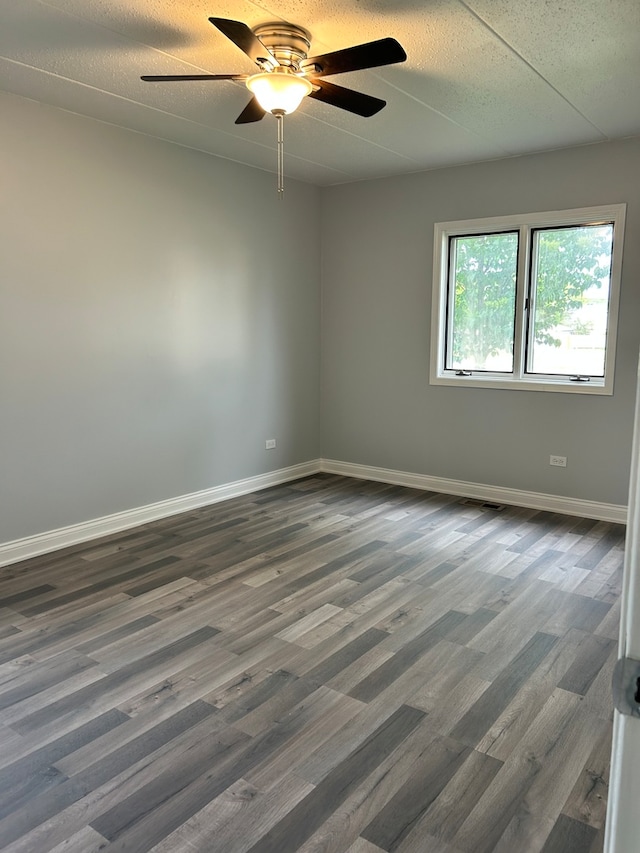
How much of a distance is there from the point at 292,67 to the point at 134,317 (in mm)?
2064

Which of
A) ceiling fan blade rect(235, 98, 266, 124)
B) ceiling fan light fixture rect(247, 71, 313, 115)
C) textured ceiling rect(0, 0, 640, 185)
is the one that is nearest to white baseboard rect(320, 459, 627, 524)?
textured ceiling rect(0, 0, 640, 185)

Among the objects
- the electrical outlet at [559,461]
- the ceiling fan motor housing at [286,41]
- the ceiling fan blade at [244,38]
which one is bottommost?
the electrical outlet at [559,461]

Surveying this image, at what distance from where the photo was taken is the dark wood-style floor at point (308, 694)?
180 cm

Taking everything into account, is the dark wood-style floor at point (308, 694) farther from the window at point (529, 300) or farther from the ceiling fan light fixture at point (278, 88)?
the ceiling fan light fixture at point (278, 88)

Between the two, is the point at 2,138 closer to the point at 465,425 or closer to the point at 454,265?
the point at 454,265

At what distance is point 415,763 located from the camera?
204 centimetres

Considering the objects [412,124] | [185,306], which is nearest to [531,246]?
[412,124]

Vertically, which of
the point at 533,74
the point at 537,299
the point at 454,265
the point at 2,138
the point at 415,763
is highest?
the point at 533,74

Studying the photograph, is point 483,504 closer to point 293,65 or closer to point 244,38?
point 293,65

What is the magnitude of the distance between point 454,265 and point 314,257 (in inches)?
53.9

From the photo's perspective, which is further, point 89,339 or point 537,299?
point 537,299

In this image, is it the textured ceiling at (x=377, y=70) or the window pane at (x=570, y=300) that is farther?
the window pane at (x=570, y=300)

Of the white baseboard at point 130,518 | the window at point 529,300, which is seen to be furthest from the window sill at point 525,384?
the white baseboard at point 130,518

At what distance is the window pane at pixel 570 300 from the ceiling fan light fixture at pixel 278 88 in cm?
266
